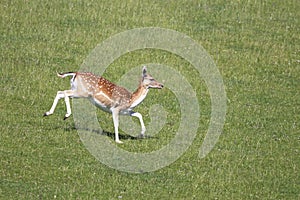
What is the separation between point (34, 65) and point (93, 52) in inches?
67.7

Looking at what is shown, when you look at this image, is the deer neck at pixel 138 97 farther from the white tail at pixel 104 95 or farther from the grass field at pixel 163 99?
the grass field at pixel 163 99

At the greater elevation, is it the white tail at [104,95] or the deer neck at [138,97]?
the deer neck at [138,97]

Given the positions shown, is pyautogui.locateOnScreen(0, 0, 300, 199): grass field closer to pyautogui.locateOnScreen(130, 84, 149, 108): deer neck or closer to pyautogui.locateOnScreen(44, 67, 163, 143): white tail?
pyautogui.locateOnScreen(44, 67, 163, 143): white tail

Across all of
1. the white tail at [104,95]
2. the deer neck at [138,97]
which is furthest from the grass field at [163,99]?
the deer neck at [138,97]

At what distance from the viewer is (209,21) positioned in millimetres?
24859

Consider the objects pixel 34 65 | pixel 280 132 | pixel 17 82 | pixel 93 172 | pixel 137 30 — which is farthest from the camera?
pixel 137 30

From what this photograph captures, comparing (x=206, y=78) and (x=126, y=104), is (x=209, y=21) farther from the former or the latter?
(x=126, y=104)

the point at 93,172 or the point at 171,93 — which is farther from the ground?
the point at 171,93

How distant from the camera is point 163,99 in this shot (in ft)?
63.2

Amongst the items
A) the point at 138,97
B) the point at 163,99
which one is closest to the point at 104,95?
the point at 138,97

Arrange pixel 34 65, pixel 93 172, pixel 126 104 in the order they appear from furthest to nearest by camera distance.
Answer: pixel 34 65 → pixel 126 104 → pixel 93 172

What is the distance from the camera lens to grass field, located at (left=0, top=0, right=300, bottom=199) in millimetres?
14695

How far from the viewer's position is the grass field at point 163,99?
14.7 metres

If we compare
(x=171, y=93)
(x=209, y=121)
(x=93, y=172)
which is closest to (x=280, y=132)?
(x=209, y=121)
